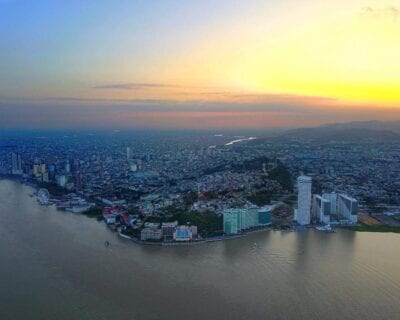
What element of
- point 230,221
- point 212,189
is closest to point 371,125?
point 212,189

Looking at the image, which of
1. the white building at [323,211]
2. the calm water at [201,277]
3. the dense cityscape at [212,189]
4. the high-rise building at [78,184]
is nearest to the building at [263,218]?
the dense cityscape at [212,189]

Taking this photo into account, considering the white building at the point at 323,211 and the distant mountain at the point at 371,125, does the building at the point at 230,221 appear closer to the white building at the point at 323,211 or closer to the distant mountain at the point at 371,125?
the white building at the point at 323,211

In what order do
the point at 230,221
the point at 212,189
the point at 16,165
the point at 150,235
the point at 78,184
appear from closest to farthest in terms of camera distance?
1. the point at 150,235
2. the point at 230,221
3. the point at 212,189
4. the point at 78,184
5. the point at 16,165

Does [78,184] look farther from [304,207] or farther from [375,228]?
[375,228]

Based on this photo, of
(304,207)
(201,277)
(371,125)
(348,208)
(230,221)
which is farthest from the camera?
(371,125)

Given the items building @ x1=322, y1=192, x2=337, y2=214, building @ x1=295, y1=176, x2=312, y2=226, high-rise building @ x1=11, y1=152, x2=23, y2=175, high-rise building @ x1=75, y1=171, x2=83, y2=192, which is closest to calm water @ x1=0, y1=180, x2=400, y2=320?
building @ x1=295, y1=176, x2=312, y2=226
